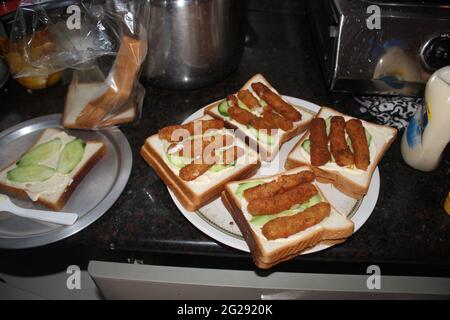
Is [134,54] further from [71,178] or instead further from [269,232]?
[269,232]

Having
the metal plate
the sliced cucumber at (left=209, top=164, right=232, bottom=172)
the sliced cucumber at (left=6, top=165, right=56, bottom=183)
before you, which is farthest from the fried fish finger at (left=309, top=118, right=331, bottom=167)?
the sliced cucumber at (left=6, top=165, right=56, bottom=183)

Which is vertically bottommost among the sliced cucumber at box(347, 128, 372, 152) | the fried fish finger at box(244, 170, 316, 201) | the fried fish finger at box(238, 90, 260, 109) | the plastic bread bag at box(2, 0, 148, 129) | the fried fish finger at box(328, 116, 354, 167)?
the fried fish finger at box(244, 170, 316, 201)

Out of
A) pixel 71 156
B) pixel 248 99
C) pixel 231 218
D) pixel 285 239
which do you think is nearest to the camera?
pixel 285 239

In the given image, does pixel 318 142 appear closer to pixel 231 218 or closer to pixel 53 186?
pixel 231 218

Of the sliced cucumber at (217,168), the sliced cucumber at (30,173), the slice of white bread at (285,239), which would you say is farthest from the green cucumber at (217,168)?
the sliced cucumber at (30,173)

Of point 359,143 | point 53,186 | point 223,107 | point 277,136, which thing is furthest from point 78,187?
point 359,143

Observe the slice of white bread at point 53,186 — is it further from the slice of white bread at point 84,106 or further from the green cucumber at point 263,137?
the green cucumber at point 263,137

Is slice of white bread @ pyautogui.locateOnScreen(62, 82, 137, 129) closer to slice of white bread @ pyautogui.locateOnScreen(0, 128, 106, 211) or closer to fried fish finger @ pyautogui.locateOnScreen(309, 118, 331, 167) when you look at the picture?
slice of white bread @ pyautogui.locateOnScreen(0, 128, 106, 211)
